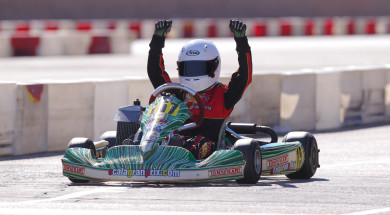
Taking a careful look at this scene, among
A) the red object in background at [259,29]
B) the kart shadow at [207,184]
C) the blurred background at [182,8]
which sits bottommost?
the kart shadow at [207,184]

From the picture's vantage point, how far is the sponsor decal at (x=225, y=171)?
8352 millimetres

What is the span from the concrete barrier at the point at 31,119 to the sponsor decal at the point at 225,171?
372 cm

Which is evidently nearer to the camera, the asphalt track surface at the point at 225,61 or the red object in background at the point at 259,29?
the asphalt track surface at the point at 225,61

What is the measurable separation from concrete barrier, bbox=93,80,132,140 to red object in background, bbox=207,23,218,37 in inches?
1142

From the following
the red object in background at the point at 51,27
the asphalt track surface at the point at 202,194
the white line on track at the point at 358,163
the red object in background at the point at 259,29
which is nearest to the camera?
the asphalt track surface at the point at 202,194

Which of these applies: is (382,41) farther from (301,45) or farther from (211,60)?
(211,60)

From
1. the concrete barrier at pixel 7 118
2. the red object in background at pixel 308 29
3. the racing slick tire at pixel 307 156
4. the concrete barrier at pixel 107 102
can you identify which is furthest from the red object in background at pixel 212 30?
the racing slick tire at pixel 307 156

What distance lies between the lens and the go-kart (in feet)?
→ 27.2

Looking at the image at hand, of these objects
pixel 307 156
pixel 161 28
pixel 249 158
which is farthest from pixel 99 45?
pixel 249 158

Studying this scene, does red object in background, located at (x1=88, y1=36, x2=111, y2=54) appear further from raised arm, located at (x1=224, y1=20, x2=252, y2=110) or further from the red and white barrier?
raised arm, located at (x1=224, y1=20, x2=252, y2=110)

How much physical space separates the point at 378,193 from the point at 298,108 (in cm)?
640

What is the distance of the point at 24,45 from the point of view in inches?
1162

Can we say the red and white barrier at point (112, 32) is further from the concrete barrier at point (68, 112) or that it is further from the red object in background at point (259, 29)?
the concrete barrier at point (68, 112)

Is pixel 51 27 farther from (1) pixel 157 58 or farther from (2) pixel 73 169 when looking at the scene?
(2) pixel 73 169
